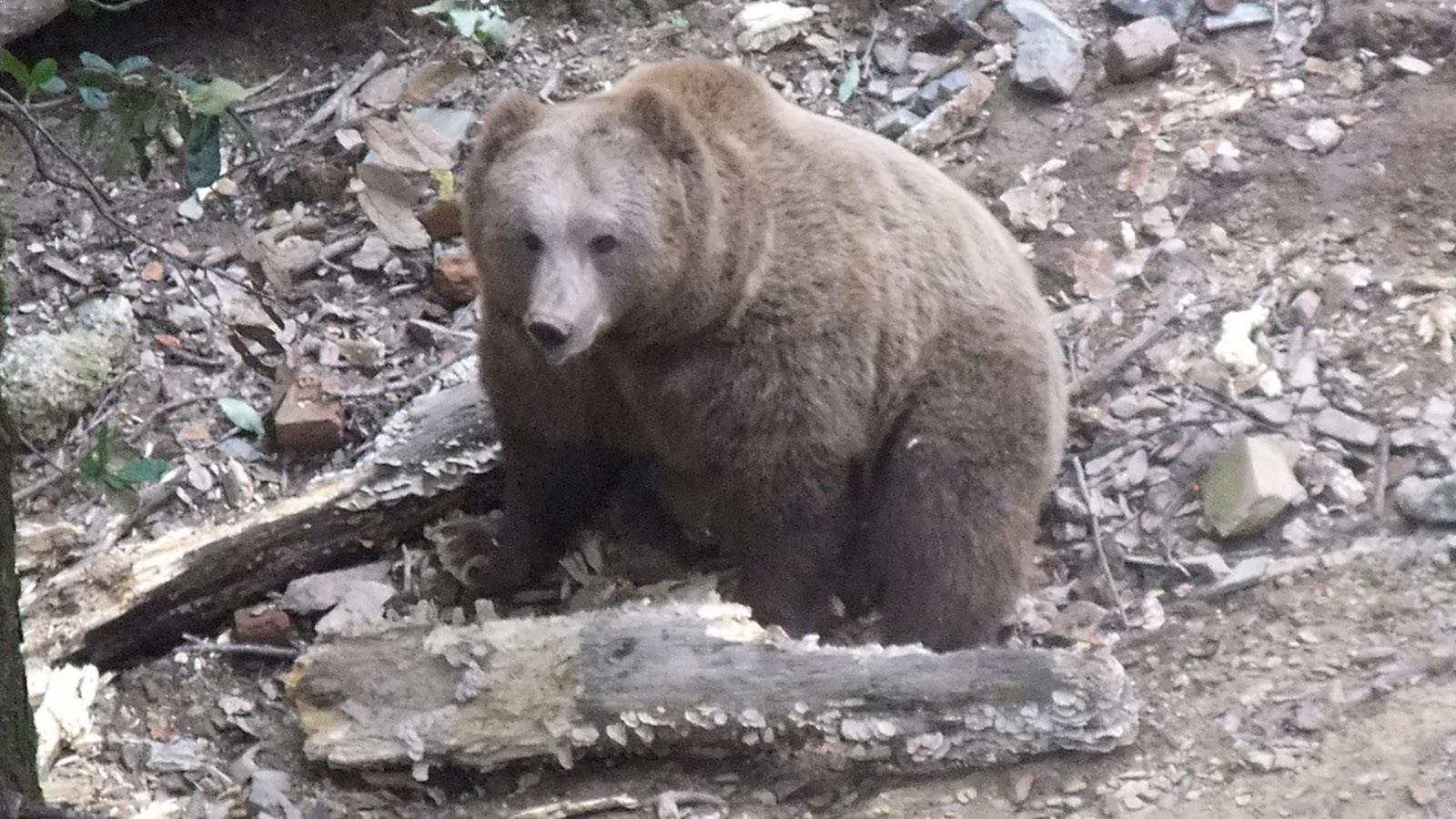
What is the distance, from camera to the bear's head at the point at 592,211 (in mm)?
3893

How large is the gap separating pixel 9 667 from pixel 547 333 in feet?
4.76

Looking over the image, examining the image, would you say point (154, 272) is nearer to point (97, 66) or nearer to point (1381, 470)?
point (97, 66)

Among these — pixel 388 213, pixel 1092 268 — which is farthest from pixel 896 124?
pixel 388 213

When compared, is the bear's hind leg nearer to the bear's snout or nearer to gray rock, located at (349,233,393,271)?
the bear's snout

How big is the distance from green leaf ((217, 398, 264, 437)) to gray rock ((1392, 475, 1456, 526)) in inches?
152

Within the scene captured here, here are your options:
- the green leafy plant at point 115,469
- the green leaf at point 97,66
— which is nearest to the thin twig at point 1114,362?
the green leafy plant at point 115,469

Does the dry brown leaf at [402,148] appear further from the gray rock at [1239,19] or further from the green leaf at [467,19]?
the gray rock at [1239,19]

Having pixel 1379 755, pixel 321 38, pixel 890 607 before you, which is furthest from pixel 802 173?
pixel 321 38

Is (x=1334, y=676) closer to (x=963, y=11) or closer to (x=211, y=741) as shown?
(x=211, y=741)

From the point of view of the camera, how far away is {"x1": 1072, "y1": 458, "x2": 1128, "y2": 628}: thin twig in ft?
15.0

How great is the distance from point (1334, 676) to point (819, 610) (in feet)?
5.33

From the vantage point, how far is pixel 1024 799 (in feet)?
12.2

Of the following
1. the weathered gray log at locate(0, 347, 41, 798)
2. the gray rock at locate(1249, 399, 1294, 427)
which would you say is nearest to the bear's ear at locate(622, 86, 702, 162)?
the weathered gray log at locate(0, 347, 41, 798)

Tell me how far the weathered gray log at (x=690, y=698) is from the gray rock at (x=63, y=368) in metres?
1.84
